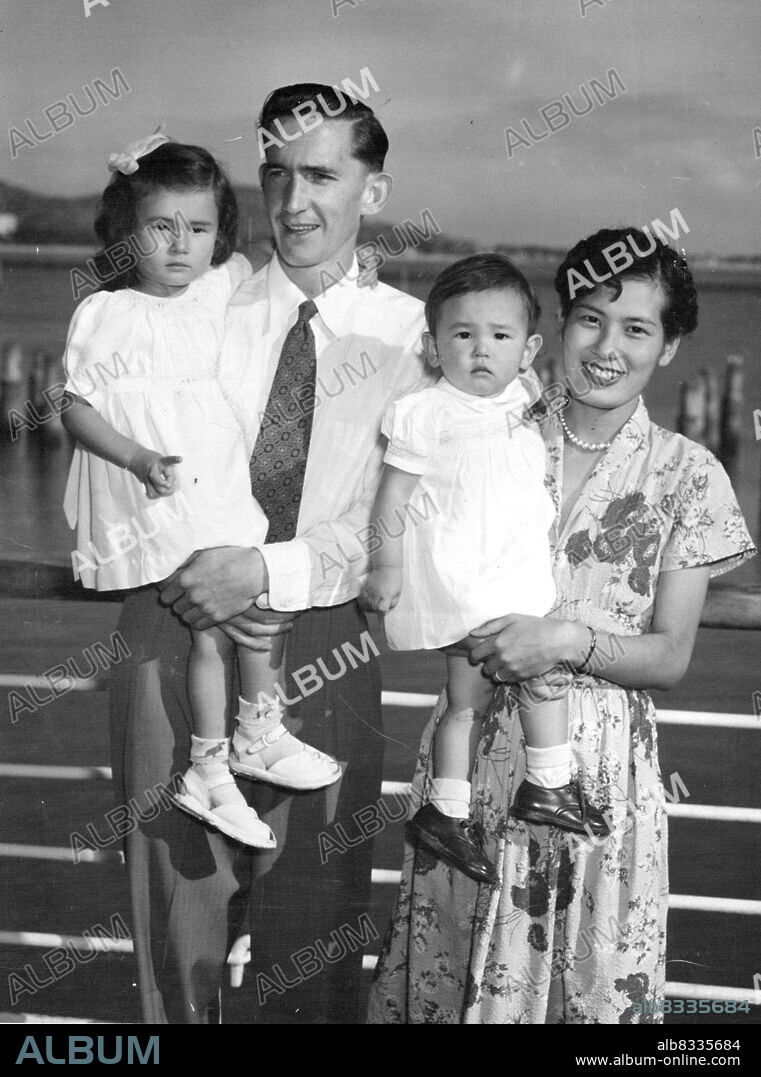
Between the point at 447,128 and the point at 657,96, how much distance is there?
0.41 meters

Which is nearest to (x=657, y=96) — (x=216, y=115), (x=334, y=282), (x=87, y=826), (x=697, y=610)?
(x=334, y=282)

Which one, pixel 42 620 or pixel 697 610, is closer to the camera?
pixel 697 610

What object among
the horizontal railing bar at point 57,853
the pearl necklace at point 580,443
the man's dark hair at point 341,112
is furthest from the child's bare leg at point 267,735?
the man's dark hair at point 341,112

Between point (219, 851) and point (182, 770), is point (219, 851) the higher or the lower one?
the lower one

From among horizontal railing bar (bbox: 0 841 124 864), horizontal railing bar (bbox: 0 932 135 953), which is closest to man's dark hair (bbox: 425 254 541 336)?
horizontal railing bar (bbox: 0 841 124 864)

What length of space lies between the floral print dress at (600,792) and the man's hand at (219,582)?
Result: 1.50 ft

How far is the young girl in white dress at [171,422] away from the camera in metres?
2.13

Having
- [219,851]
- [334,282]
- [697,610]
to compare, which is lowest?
[219,851]

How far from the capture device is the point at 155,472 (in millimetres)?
2137

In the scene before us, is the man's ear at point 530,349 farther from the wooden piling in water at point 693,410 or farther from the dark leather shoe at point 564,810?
the dark leather shoe at point 564,810

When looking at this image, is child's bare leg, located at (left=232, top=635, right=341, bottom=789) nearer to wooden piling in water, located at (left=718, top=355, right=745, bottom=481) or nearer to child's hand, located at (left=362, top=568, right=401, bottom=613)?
child's hand, located at (left=362, top=568, right=401, bottom=613)

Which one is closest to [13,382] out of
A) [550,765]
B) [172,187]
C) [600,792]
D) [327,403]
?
[172,187]

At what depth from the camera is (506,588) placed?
207cm

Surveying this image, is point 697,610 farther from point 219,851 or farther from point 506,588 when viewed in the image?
point 219,851
